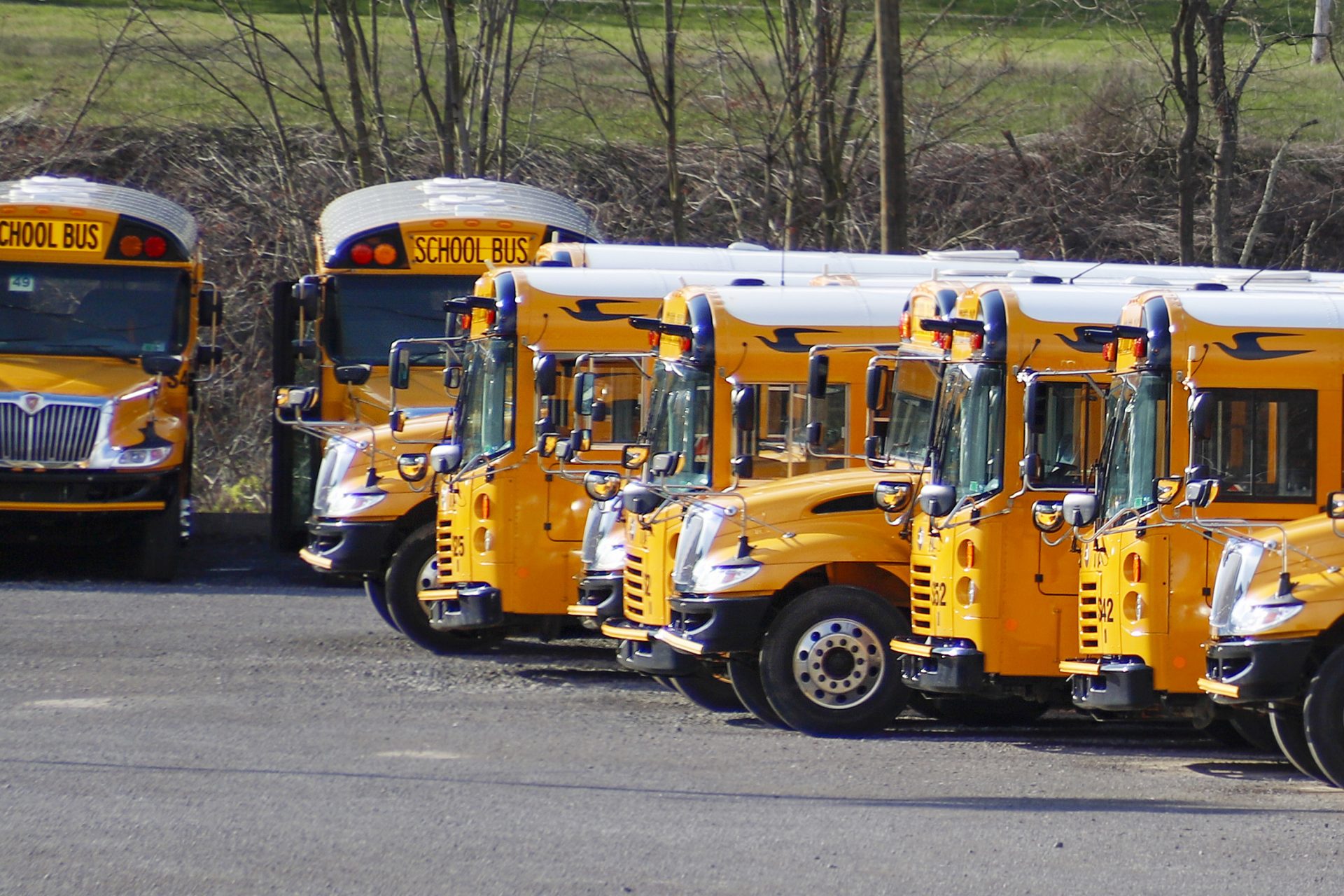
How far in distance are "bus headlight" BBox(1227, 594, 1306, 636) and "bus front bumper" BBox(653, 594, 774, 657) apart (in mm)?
2595

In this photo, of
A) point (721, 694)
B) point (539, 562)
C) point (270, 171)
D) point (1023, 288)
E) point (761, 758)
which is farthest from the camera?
point (270, 171)

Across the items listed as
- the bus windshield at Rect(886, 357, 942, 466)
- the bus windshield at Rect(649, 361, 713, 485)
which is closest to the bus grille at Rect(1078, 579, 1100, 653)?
the bus windshield at Rect(886, 357, 942, 466)

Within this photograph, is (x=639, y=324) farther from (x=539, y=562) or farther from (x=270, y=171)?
(x=270, y=171)

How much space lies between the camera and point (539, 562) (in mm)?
11609

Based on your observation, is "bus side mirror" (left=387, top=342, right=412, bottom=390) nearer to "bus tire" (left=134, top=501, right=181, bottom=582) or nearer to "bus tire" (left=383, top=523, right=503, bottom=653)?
"bus tire" (left=383, top=523, right=503, bottom=653)

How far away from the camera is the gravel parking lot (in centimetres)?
638

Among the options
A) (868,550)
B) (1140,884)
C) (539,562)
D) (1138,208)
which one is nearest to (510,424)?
(539,562)

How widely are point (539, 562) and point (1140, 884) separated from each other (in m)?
5.89

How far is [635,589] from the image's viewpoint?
10.6 meters

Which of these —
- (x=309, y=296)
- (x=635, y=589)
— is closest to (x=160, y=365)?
(x=309, y=296)

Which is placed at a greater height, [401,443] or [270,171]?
[270,171]

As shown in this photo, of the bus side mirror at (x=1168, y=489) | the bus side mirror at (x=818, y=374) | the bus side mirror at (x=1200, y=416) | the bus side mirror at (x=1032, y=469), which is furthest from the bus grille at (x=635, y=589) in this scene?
the bus side mirror at (x=1200, y=416)

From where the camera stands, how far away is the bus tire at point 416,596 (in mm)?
12695

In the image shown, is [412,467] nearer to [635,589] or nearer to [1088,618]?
[635,589]
